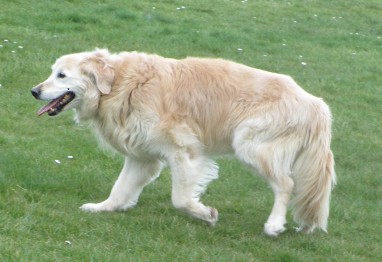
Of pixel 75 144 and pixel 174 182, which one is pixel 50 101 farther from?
pixel 75 144

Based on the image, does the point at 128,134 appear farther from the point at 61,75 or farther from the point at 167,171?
the point at 167,171

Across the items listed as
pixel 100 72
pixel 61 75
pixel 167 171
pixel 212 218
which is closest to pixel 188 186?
pixel 212 218

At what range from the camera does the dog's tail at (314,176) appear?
255 inches

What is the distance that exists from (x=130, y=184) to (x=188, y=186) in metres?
0.62

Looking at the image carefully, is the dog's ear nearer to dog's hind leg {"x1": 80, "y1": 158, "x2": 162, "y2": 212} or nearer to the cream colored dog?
the cream colored dog

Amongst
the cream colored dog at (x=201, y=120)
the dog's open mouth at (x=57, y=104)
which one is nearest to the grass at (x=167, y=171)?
the cream colored dog at (x=201, y=120)

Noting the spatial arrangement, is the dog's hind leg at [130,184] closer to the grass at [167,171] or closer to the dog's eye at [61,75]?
the grass at [167,171]

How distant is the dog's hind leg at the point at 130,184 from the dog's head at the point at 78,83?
67 centimetres

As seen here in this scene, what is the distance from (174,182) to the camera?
21.2ft

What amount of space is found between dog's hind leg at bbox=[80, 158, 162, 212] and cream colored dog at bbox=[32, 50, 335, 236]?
0.10 m

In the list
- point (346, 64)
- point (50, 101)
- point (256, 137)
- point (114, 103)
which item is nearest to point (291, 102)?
point (256, 137)

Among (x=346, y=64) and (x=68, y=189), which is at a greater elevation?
(x=68, y=189)

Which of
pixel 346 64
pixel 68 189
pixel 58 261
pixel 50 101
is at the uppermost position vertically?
pixel 50 101

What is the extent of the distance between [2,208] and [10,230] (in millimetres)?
498
